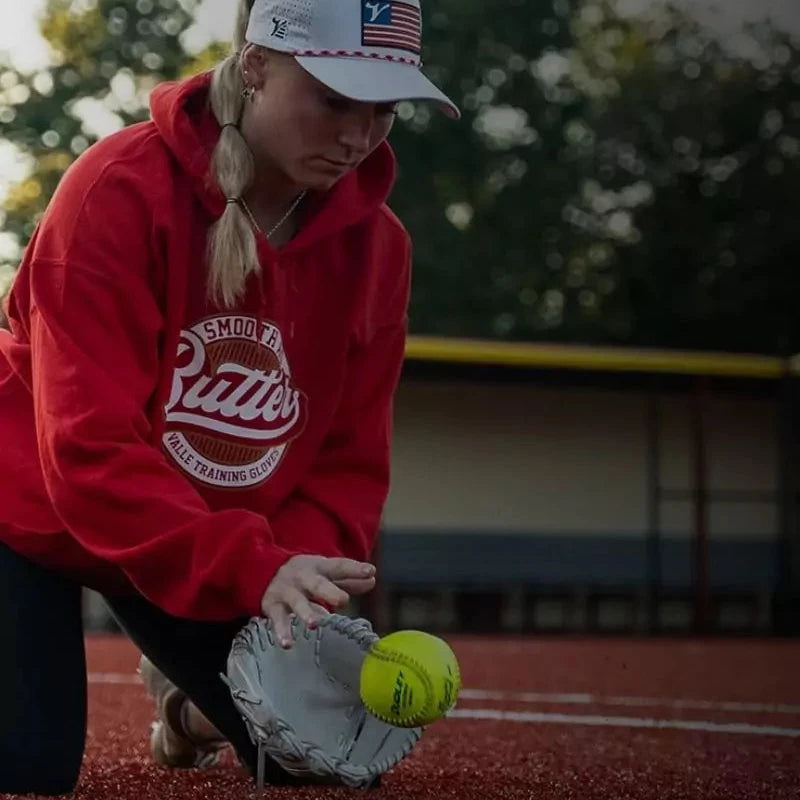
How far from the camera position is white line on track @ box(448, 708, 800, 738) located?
5.95 metres

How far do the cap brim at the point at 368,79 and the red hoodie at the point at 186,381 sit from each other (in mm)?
433

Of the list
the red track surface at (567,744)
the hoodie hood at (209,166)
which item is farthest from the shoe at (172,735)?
the hoodie hood at (209,166)

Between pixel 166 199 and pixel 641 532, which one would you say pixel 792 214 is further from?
pixel 166 199

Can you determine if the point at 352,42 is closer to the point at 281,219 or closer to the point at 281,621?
the point at 281,219

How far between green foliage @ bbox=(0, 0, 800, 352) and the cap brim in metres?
22.4

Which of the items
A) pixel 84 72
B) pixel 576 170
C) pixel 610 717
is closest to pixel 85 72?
pixel 84 72

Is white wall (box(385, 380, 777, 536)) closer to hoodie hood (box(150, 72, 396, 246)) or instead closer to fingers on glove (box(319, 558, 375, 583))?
hoodie hood (box(150, 72, 396, 246))

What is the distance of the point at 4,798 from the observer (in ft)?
11.5

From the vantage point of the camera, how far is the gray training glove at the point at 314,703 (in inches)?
119

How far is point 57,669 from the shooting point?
370 cm

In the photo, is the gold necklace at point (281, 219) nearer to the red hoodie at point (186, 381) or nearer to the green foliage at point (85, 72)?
the red hoodie at point (186, 381)

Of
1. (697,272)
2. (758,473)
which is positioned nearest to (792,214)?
(697,272)

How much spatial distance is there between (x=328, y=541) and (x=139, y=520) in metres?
0.76

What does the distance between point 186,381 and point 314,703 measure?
71 centimetres
